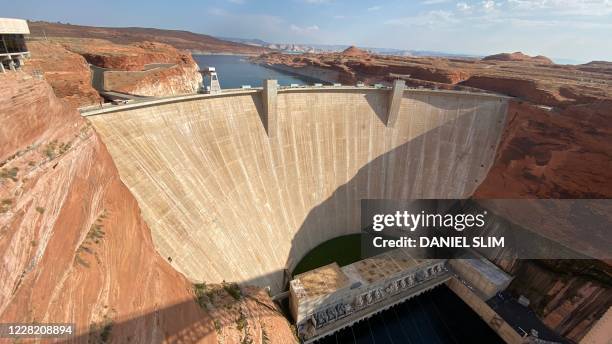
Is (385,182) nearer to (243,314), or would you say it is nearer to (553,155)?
(553,155)

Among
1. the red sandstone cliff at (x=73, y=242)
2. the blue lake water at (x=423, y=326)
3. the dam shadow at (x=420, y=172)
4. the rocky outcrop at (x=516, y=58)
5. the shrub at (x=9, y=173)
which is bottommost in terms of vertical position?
the blue lake water at (x=423, y=326)

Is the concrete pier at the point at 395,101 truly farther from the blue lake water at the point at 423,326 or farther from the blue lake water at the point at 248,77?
the blue lake water at the point at 248,77

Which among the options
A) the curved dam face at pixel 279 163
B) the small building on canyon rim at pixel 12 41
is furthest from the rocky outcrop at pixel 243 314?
the small building on canyon rim at pixel 12 41

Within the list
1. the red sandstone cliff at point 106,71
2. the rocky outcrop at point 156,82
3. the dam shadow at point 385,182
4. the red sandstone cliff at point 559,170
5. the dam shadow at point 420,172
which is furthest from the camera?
the rocky outcrop at point 156,82

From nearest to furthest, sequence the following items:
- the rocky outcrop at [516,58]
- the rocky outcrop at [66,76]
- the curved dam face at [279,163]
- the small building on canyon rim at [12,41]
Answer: the small building on canyon rim at [12,41] < the curved dam face at [279,163] < the rocky outcrop at [66,76] < the rocky outcrop at [516,58]

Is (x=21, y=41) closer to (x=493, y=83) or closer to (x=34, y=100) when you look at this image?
(x=34, y=100)

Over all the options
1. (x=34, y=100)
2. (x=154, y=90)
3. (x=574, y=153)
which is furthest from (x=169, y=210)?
(x=574, y=153)

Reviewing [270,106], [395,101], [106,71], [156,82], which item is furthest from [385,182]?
A: [106,71]

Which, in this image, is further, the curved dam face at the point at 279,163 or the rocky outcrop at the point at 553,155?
the rocky outcrop at the point at 553,155

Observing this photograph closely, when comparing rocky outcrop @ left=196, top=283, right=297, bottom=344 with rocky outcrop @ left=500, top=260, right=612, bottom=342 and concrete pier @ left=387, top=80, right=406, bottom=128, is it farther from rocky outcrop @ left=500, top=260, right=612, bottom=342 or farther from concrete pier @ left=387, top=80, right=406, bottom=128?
concrete pier @ left=387, top=80, right=406, bottom=128
